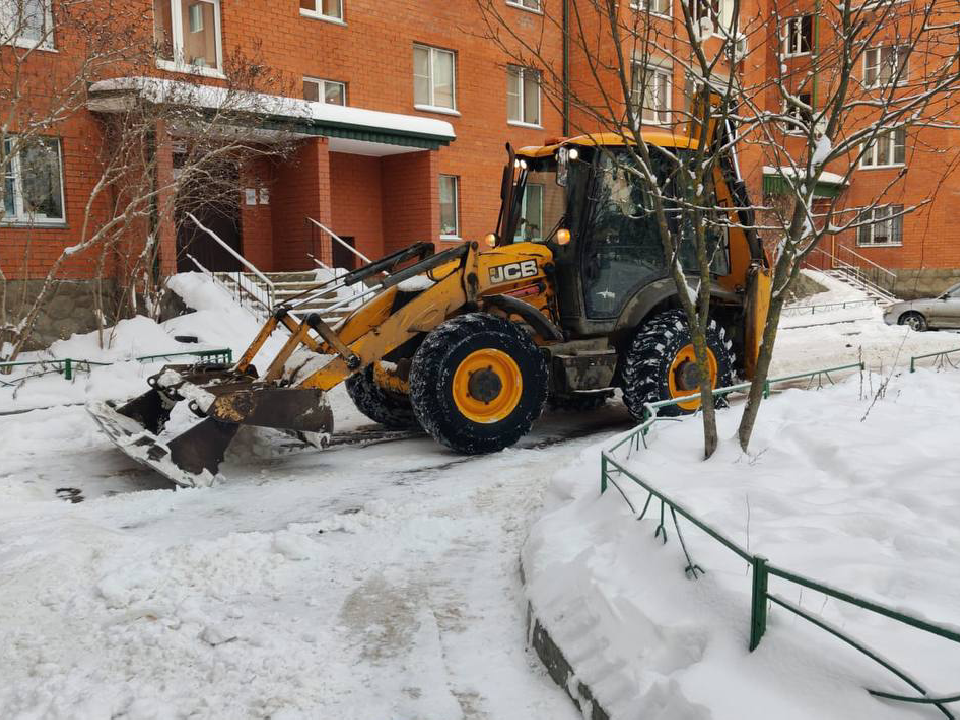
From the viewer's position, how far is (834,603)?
3.15 meters

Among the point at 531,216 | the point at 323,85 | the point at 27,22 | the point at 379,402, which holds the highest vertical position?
the point at 323,85

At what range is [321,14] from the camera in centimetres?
1867

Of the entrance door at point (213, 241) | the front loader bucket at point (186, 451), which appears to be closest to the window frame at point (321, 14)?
the entrance door at point (213, 241)

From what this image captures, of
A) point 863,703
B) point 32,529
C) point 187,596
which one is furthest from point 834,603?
point 32,529

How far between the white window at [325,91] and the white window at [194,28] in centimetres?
218

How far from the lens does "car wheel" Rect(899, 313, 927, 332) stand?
675 inches

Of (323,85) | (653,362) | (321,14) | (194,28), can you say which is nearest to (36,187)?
(194,28)

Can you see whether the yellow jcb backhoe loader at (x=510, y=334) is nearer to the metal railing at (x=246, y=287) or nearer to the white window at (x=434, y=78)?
the metal railing at (x=246, y=287)

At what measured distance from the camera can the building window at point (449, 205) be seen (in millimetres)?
21250

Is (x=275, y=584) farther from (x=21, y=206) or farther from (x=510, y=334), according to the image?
(x=21, y=206)

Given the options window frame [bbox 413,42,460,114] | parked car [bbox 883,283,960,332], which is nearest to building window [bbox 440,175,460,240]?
window frame [bbox 413,42,460,114]

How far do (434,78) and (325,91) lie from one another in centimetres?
321

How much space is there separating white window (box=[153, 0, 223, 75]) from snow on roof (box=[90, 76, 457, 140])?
1.99m

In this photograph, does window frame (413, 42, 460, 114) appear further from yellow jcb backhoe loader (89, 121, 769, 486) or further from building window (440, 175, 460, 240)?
yellow jcb backhoe loader (89, 121, 769, 486)
